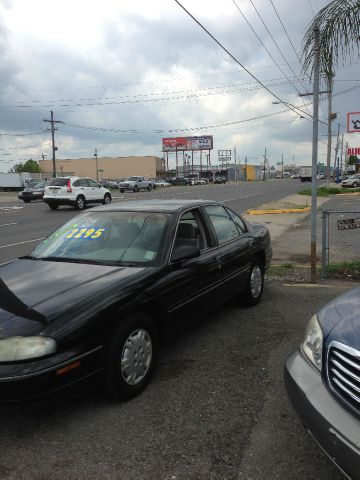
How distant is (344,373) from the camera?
88.8 inches

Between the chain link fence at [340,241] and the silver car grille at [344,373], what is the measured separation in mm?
4838

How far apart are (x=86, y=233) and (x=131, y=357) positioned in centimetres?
153

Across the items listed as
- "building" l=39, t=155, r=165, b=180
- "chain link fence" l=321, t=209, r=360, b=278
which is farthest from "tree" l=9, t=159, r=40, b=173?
"chain link fence" l=321, t=209, r=360, b=278

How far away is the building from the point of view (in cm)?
12725

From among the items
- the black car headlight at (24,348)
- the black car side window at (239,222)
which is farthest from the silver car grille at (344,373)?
the black car side window at (239,222)

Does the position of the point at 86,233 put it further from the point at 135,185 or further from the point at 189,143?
the point at 189,143

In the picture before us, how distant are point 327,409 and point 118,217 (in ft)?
9.41

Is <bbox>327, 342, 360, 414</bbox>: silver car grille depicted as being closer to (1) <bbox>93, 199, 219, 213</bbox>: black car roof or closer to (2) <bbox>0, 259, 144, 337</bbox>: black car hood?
(2) <bbox>0, 259, 144, 337</bbox>: black car hood

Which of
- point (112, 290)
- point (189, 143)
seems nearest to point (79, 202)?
point (112, 290)

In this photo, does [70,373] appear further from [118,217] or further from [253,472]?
[118,217]

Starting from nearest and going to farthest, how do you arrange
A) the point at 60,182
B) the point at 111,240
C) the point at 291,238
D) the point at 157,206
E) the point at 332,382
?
the point at 332,382 < the point at 111,240 < the point at 157,206 < the point at 291,238 < the point at 60,182

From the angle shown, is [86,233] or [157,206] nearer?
[86,233]

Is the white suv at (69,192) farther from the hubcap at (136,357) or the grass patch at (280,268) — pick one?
the hubcap at (136,357)

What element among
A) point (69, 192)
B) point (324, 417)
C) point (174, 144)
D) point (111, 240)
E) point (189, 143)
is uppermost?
point (189, 143)
